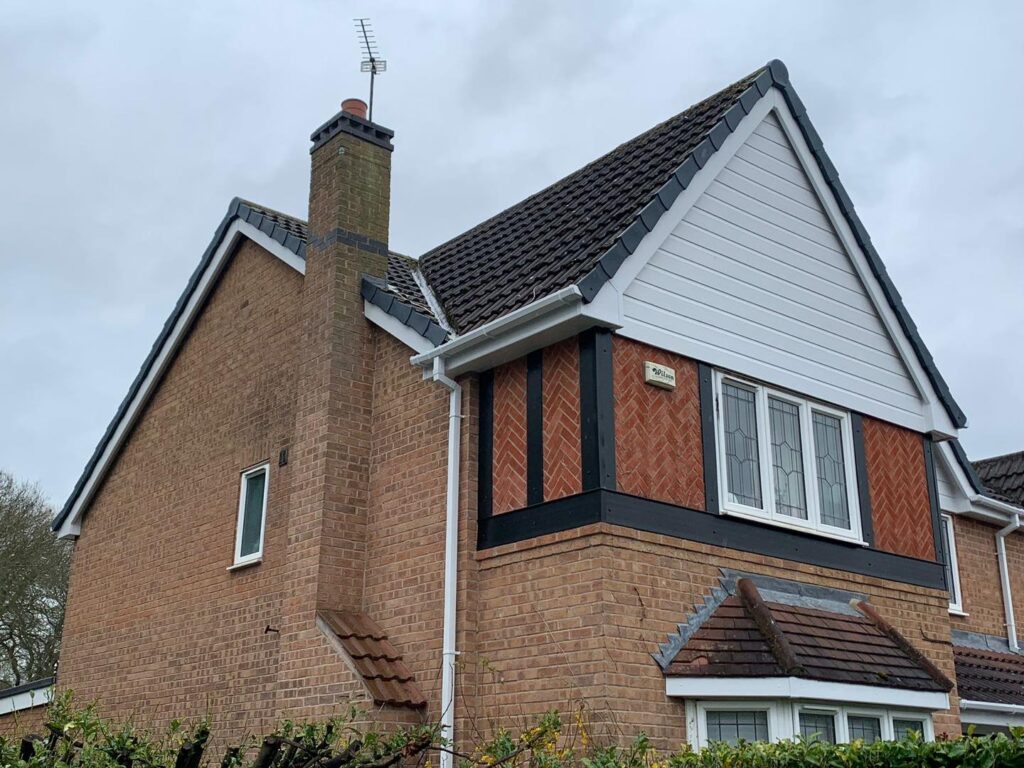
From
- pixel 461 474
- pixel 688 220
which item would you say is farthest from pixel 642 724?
pixel 688 220

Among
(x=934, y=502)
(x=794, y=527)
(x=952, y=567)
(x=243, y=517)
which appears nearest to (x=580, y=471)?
(x=794, y=527)

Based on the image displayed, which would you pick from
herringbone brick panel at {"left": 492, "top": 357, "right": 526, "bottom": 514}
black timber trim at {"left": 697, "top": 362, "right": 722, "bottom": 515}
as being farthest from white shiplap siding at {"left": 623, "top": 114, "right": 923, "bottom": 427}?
herringbone brick panel at {"left": 492, "top": 357, "right": 526, "bottom": 514}

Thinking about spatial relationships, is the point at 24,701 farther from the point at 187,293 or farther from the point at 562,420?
the point at 562,420

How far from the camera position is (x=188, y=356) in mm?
17234

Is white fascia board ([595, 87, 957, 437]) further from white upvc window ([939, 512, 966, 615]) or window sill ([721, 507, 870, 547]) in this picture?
white upvc window ([939, 512, 966, 615])

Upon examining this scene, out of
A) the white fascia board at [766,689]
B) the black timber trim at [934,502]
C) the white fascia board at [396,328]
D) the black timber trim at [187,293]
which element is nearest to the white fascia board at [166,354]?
the black timber trim at [187,293]

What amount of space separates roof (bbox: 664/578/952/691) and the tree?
80.7 feet

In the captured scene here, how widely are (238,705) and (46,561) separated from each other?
19.8 meters

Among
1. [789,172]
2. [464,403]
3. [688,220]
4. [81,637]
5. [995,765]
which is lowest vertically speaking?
[995,765]

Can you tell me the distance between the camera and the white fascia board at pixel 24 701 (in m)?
17.9

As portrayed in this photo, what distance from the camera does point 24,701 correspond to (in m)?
18.7

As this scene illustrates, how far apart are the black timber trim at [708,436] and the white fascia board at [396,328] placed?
2909mm

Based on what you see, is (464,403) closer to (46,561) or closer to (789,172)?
(789,172)

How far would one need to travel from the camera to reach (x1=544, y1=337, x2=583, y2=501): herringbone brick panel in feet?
36.1
